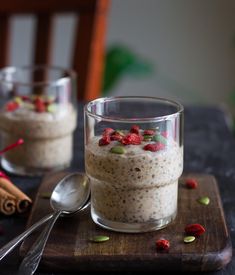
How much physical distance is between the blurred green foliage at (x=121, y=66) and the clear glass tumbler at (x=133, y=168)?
1.60 m

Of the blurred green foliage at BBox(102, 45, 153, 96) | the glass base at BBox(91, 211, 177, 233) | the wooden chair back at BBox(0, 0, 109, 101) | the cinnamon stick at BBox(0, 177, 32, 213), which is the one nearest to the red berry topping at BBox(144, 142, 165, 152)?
the glass base at BBox(91, 211, 177, 233)

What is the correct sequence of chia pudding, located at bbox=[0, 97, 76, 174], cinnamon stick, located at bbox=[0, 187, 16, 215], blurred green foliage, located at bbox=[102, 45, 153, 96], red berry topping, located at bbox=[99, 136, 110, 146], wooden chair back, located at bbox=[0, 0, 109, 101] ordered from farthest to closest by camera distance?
1. blurred green foliage, located at bbox=[102, 45, 153, 96]
2. wooden chair back, located at bbox=[0, 0, 109, 101]
3. chia pudding, located at bbox=[0, 97, 76, 174]
4. cinnamon stick, located at bbox=[0, 187, 16, 215]
5. red berry topping, located at bbox=[99, 136, 110, 146]

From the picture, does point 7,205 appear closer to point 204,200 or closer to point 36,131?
point 36,131

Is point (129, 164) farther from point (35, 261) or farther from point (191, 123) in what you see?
point (191, 123)

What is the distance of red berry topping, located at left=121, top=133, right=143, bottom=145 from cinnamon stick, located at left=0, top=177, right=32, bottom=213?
0.24 m

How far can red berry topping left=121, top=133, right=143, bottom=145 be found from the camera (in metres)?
0.99

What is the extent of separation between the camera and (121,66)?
8.91ft

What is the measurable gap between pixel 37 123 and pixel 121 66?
146 cm

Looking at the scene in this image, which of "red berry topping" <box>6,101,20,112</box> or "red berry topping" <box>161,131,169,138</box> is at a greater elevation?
"red berry topping" <box>161,131,169,138</box>

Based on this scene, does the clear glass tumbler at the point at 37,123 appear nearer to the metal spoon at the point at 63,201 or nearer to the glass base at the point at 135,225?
the metal spoon at the point at 63,201

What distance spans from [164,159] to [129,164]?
0.20 feet

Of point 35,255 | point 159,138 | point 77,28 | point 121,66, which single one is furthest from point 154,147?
point 121,66

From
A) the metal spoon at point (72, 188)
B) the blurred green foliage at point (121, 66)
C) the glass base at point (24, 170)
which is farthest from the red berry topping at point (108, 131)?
the blurred green foliage at point (121, 66)

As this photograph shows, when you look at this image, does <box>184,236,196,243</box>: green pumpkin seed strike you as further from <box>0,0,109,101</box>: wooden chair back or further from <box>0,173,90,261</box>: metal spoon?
<box>0,0,109,101</box>: wooden chair back
